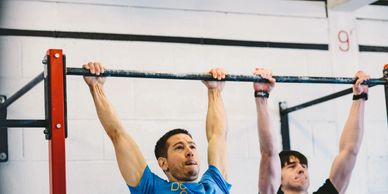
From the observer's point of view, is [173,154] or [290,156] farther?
[290,156]

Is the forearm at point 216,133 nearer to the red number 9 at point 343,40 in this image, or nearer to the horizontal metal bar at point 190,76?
→ the horizontal metal bar at point 190,76

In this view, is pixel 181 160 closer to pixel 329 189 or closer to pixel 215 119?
pixel 215 119

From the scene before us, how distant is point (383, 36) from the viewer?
553 cm

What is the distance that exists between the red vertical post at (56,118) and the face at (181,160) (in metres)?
0.92

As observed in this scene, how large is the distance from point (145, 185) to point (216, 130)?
27.3 inches

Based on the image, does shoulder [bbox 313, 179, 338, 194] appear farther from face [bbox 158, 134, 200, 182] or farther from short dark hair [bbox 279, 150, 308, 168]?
face [bbox 158, 134, 200, 182]

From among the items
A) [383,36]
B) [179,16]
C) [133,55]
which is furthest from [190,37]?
[383,36]

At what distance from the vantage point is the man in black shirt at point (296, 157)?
4.06 metres

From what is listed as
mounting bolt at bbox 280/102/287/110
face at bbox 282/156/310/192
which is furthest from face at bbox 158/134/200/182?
mounting bolt at bbox 280/102/287/110

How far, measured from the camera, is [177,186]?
3604mm

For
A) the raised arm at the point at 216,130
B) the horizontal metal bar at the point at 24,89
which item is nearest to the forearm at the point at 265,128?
the raised arm at the point at 216,130

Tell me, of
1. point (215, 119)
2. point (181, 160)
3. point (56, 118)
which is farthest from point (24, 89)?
point (215, 119)

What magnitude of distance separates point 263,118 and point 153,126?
92cm

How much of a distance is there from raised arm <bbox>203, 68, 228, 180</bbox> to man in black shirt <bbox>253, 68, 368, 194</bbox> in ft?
0.77
